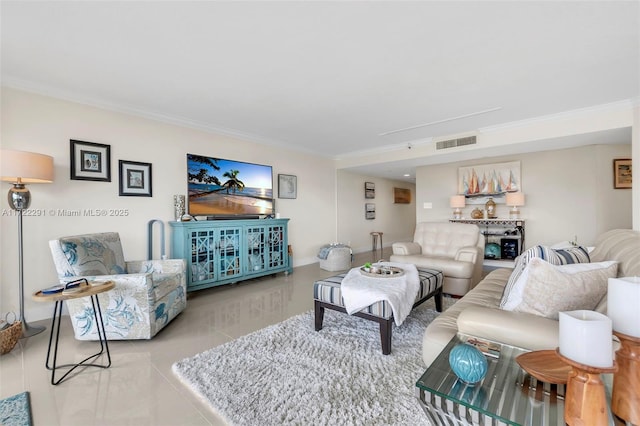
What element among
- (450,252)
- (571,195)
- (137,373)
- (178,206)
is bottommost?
(137,373)

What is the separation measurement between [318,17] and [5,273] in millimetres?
3614

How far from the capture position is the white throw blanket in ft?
6.94

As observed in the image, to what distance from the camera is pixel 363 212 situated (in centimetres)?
734

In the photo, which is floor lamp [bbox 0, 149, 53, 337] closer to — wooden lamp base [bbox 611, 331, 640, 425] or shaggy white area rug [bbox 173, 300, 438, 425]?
shaggy white area rug [bbox 173, 300, 438, 425]

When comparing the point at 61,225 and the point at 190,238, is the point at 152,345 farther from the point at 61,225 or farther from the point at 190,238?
the point at 61,225

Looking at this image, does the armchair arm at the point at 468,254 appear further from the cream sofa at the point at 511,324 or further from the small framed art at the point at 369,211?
the small framed art at the point at 369,211

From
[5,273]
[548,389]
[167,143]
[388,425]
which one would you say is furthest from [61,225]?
[548,389]

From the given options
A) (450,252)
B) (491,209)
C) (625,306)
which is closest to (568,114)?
(491,209)

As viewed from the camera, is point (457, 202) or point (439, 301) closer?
point (439, 301)

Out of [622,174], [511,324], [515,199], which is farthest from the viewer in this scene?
[515,199]

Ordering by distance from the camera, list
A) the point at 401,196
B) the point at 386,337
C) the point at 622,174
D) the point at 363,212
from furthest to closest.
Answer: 1. the point at 401,196
2. the point at 363,212
3. the point at 622,174
4. the point at 386,337

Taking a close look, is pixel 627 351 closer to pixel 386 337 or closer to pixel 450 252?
pixel 386 337

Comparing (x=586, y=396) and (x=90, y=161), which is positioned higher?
(x=90, y=161)

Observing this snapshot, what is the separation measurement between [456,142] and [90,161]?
509 centimetres
